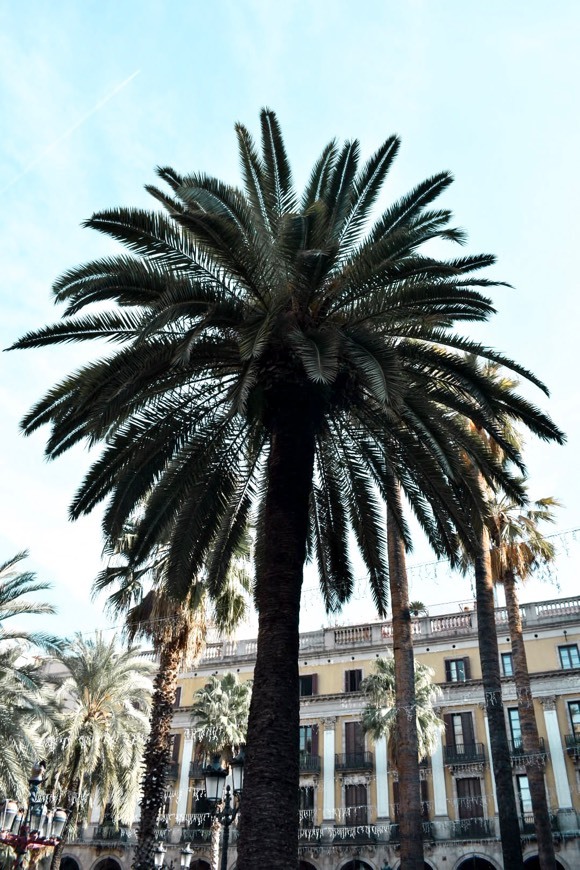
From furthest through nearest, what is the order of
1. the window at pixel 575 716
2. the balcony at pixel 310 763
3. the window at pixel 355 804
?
1. the balcony at pixel 310 763
2. the window at pixel 355 804
3. the window at pixel 575 716

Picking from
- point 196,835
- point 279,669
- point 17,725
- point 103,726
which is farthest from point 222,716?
point 279,669

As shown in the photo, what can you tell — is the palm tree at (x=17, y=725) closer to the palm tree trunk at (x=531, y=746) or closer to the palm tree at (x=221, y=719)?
the palm tree at (x=221, y=719)

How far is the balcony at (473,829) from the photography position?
34844mm

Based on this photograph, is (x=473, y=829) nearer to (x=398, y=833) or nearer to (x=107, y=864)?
(x=398, y=833)

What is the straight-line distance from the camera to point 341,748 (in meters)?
40.1

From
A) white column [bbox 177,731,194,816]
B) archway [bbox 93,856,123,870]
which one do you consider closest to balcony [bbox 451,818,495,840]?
white column [bbox 177,731,194,816]

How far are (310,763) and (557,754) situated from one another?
40.2ft

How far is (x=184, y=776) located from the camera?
4347 cm

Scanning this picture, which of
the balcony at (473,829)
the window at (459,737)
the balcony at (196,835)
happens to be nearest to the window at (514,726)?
the window at (459,737)

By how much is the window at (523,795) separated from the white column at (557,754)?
54.1 inches

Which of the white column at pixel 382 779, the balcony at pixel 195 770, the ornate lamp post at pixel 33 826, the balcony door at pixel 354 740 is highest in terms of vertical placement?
the balcony door at pixel 354 740

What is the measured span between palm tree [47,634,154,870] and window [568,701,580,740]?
751 inches

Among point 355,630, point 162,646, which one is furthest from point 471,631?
point 162,646

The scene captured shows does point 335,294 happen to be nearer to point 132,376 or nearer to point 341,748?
point 132,376
